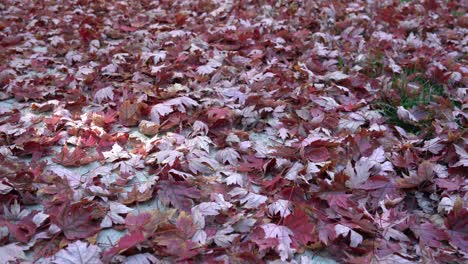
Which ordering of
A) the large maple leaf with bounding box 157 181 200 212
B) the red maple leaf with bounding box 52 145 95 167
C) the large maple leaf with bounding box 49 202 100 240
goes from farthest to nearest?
1. the red maple leaf with bounding box 52 145 95 167
2. the large maple leaf with bounding box 157 181 200 212
3. the large maple leaf with bounding box 49 202 100 240

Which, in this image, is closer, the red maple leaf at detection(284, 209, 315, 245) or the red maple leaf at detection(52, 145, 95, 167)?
the red maple leaf at detection(284, 209, 315, 245)

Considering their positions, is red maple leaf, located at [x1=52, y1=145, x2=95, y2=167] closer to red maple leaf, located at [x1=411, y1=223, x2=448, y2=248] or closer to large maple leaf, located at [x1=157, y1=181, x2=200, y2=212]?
large maple leaf, located at [x1=157, y1=181, x2=200, y2=212]

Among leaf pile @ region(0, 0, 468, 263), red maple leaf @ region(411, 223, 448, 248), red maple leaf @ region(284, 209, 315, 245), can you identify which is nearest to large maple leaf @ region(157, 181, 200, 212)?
leaf pile @ region(0, 0, 468, 263)

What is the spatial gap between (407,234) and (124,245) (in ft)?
3.83

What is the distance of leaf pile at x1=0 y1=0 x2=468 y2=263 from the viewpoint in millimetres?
1731

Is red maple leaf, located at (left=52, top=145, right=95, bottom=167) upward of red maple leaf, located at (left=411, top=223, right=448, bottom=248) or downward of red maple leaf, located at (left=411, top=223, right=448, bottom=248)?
downward

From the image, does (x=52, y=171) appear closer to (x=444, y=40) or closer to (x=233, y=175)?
(x=233, y=175)

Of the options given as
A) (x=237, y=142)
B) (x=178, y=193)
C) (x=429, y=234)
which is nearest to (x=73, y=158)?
(x=178, y=193)

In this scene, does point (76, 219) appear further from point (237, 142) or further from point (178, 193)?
point (237, 142)

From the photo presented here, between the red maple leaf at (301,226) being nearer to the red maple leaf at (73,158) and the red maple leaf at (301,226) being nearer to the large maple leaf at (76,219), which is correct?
the large maple leaf at (76,219)

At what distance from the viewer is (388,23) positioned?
13.3ft

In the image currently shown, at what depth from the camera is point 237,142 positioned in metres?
2.37

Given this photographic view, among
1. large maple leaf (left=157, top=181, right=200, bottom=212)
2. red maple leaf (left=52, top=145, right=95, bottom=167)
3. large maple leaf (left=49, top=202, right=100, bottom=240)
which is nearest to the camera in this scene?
large maple leaf (left=49, top=202, right=100, bottom=240)

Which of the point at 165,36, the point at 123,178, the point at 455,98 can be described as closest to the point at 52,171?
the point at 123,178
